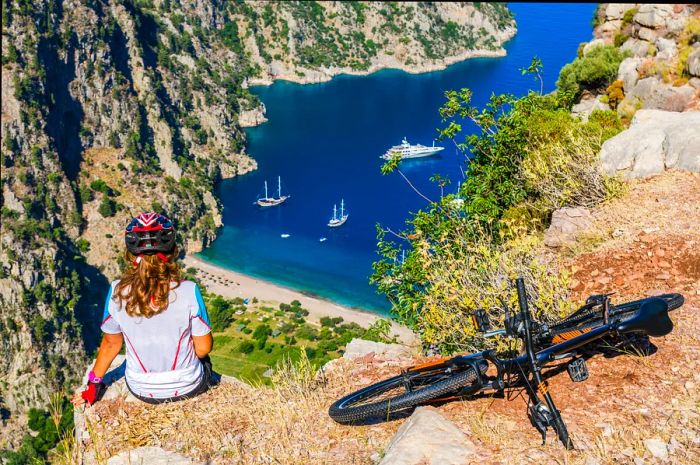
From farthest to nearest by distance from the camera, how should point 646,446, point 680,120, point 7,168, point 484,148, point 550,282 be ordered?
point 7,168, point 484,148, point 680,120, point 550,282, point 646,446

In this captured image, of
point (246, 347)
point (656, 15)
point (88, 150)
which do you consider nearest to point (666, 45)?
point (656, 15)

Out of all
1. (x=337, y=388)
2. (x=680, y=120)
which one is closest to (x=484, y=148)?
(x=680, y=120)

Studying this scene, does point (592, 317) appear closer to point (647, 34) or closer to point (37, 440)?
point (647, 34)

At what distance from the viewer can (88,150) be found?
380 ft

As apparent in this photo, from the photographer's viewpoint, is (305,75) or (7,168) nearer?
(7,168)

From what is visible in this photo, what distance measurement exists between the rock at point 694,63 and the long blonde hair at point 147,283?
58.2 feet

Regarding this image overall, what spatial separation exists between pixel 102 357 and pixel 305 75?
7151 inches

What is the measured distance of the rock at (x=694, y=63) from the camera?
18.6 metres

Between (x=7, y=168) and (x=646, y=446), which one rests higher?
(x=646, y=446)

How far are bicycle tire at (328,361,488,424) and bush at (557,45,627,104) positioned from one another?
1733 cm

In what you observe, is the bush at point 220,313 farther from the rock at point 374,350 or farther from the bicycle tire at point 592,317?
the bicycle tire at point 592,317

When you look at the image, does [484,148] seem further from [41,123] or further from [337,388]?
[41,123]

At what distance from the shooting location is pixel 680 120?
14.8m

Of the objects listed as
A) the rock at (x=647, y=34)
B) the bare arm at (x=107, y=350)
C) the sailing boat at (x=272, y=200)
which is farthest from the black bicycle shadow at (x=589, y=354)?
the sailing boat at (x=272, y=200)
